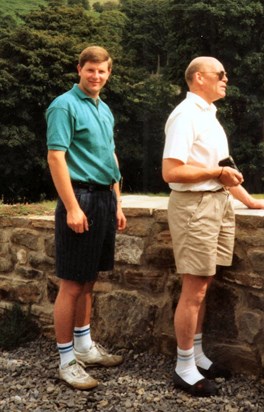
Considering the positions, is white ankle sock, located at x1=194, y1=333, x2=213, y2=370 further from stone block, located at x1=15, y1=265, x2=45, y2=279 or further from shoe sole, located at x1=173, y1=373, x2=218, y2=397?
stone block, located at x1=15, y1=265, x2=45, y2=279

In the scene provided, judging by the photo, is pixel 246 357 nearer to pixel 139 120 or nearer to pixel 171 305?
pixel 171 305

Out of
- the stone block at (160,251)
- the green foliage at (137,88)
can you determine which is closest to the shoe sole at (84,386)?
the stone block at (160,251)

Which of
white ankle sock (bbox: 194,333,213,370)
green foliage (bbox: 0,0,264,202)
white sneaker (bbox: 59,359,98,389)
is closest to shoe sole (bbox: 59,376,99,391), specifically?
white sneaker (bbox: 59,359,98,389)

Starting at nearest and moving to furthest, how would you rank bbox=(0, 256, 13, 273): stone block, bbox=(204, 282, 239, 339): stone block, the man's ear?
the man's ear, bbox=(204, 282, 239, 339): stone block, bbox=(0, 256, 13, 273): stone block

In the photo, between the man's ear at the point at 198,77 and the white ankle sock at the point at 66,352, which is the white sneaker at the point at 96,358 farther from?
the man's ear at the point at 198,77

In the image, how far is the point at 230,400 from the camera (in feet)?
11.3

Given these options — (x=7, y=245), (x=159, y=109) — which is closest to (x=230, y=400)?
(x=7, y=245)

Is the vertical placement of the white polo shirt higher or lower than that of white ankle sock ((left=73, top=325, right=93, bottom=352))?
higher

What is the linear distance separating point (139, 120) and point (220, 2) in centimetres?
534

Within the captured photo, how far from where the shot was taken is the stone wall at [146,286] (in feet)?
12.1

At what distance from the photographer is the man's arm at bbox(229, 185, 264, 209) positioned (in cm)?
364

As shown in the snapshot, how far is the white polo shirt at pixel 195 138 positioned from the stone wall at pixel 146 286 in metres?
0.49

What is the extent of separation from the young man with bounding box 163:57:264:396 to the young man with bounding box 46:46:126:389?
36cm

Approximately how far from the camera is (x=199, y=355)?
147 inches
